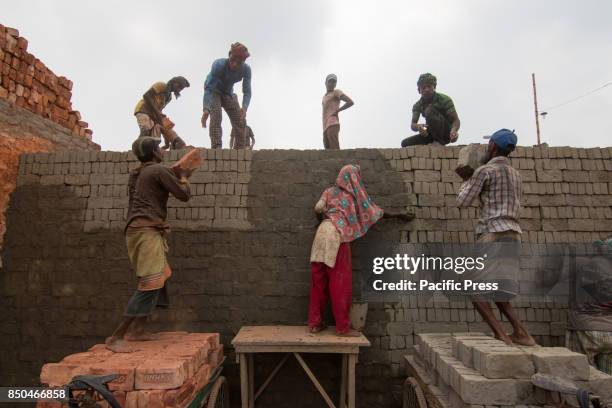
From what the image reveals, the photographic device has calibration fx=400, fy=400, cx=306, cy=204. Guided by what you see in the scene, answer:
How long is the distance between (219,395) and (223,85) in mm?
4264

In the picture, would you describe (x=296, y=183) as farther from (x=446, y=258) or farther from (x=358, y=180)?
(x=446, y=258)

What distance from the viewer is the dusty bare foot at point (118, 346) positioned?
3256mm

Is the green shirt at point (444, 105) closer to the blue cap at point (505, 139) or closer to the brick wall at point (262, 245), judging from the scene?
the brick wall at point (262, 245)

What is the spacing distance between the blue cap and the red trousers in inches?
67.8

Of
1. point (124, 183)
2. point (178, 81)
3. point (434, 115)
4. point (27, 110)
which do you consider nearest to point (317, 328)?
point (124, 183)

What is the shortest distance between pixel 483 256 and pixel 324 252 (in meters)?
1.48

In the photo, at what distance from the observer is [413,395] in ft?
12.6

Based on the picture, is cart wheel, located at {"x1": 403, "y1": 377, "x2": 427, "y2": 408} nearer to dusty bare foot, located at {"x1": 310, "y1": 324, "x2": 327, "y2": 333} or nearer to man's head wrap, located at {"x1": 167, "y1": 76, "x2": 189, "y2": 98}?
dusty bare foot, located at {"x1": 310, "y1": 324, "x2": 327, "y2": 333}

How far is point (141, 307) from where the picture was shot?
133 inches

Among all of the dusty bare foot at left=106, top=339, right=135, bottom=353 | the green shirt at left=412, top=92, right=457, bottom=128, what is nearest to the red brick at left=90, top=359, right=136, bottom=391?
the dusty bare foot at left=106, top=339, right=135, bottom=353

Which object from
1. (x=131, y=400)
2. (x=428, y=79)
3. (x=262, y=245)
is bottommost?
(x=131, y=400)

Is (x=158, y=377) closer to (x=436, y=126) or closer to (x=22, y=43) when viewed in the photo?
(x=436, y=126)

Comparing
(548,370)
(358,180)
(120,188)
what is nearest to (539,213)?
(358,180)

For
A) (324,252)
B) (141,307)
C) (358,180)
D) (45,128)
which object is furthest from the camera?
(45,128)
